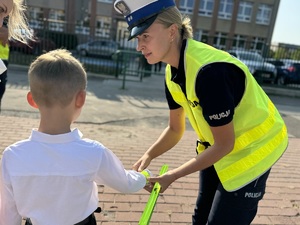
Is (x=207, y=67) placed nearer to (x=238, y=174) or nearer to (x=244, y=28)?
(x=238, y=174)

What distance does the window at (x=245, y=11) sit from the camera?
3916cm

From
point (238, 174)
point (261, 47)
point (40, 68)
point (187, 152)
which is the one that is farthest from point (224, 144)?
point (261, 47)

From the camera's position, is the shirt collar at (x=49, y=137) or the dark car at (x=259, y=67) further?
the dark car at (x=259, y=67)

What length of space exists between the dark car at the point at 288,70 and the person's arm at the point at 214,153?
14409 mm

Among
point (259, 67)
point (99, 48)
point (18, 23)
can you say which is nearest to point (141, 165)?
point (18, 23)

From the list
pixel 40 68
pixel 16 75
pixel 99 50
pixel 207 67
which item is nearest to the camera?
pixel 40 68

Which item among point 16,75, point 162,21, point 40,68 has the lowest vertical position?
point 16,75

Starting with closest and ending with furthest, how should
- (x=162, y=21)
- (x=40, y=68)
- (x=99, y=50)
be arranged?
1. (x=40, y=68)
2. (x=162, y=21)
3. (x=99, y=50)

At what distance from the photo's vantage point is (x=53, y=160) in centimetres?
136

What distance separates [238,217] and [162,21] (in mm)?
1139

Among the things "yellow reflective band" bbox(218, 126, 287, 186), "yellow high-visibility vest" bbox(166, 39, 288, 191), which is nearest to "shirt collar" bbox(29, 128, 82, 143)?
"yellow high-visibility vest" bbox(166, 39, 288, 191)

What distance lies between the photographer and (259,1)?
38.9m

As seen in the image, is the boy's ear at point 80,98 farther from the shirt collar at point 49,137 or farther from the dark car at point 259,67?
the dark car at point 259,67

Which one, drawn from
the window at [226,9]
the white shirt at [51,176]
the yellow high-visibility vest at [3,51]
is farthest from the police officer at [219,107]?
the window at [226,9]
